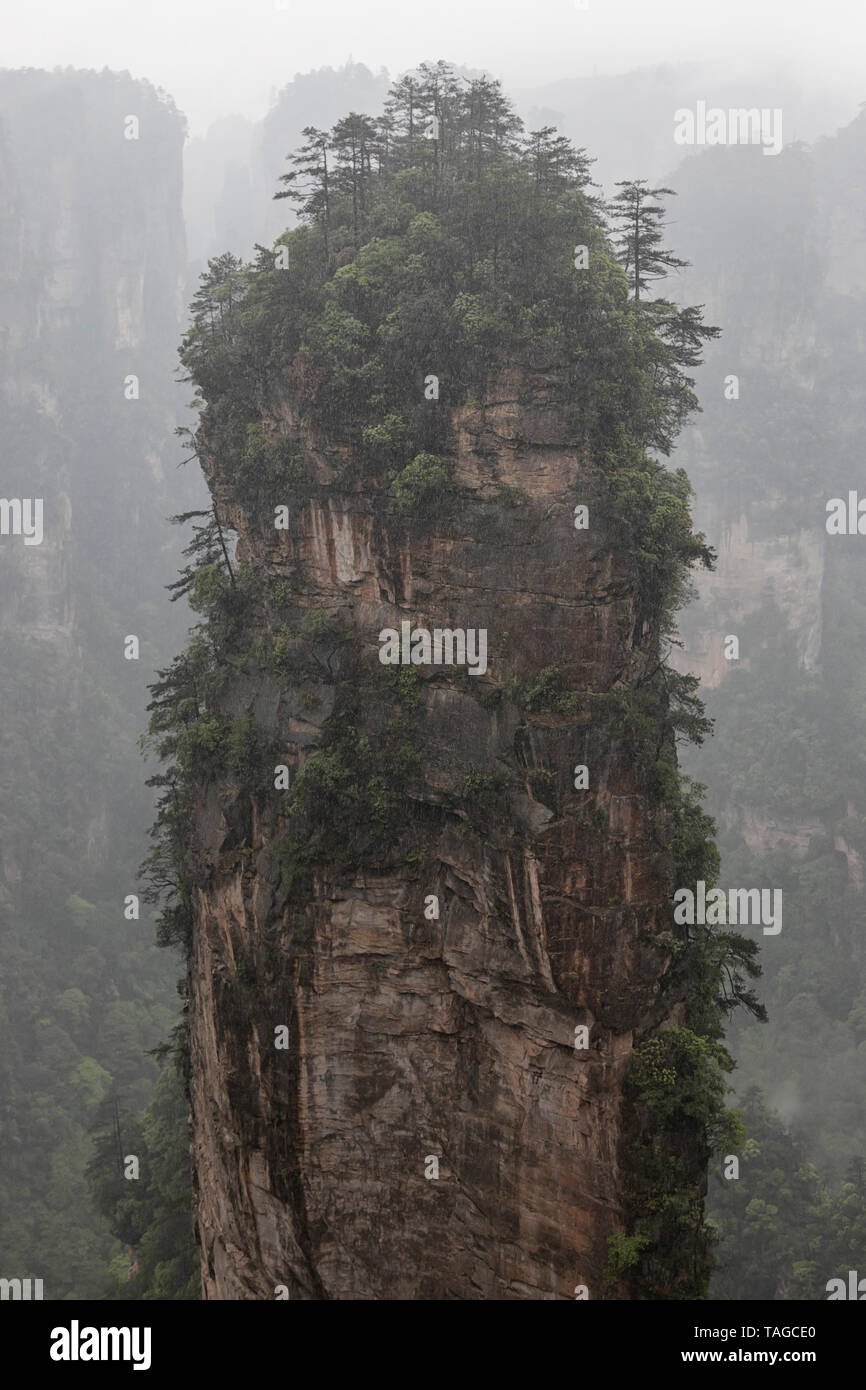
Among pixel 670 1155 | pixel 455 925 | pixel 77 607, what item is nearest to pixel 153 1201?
pixel 455 925

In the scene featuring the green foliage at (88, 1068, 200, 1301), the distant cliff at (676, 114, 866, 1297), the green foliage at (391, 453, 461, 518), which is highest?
the distant cliff at (676, 114, 866, 1297)

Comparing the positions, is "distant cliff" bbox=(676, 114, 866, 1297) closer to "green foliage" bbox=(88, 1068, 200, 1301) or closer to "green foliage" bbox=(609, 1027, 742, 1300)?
"green foliage" bbox=(88, 1068, 200, 1301)

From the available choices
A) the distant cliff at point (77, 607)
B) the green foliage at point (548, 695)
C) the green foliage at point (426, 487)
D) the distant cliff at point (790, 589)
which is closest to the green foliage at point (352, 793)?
the green foliage at point (548, 695)

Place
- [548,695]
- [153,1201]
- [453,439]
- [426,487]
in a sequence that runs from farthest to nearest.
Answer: [153,1201] < [453,439] < [426,487] < [548,695]

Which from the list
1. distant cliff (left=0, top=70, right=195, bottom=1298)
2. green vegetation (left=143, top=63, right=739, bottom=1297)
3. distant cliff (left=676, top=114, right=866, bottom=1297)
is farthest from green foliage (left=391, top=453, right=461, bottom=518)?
distant cliff (left=676, top=114, right=866, bottom=1297)

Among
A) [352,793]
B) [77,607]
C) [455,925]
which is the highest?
[77,607]

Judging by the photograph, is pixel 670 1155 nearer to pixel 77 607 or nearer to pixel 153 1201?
pixel 153 1201

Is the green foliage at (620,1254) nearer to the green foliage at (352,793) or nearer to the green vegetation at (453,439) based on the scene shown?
the green vegetation at (453,439)

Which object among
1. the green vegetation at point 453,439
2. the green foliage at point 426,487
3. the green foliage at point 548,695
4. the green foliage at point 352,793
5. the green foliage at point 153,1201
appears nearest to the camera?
the green foliage at point 548,695
